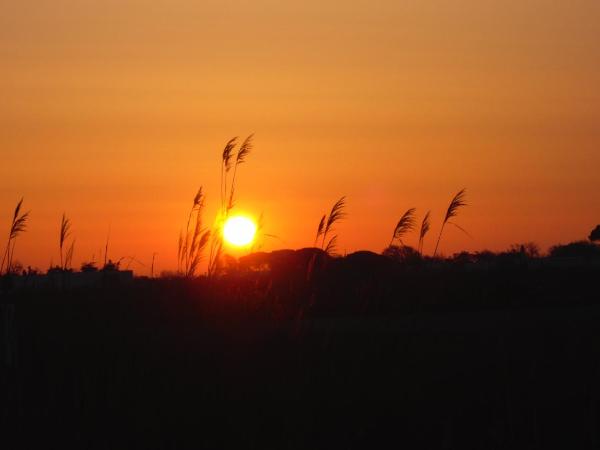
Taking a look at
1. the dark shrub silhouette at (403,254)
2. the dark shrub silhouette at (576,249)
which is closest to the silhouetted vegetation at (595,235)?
the dark shrub silhouette at (576,249)

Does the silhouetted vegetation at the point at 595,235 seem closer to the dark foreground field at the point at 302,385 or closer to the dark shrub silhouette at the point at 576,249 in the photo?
the dark shrub silhouette at the point at 576,249

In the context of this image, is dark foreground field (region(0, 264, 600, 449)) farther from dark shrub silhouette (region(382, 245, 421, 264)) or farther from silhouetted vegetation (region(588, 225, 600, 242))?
silhouetted vegetation (region(588, 225, 600, 242))

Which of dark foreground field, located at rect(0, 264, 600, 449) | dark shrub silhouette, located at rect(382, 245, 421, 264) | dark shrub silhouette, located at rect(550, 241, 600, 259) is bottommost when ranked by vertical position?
dark foreground field, located at rect(0, 264, 600, 449)

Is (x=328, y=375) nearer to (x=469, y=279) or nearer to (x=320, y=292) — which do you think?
(x=320, y=292)

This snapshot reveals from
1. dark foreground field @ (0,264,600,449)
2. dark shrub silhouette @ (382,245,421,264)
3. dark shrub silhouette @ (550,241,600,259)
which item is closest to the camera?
dark foreground field @ (0,264,600,449)

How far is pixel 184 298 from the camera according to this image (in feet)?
46.4

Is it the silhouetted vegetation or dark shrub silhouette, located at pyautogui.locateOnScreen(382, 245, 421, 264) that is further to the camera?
the silhouetted vegetation

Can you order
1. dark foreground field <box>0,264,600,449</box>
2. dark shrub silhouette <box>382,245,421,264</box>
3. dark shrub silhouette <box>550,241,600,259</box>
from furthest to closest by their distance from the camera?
dark shrub silhouette <box>550,241,600,259</box> < dark shrub silhouette <box>382,245,421,264</box> < dark foreground field <box>0,264,600,449</box>

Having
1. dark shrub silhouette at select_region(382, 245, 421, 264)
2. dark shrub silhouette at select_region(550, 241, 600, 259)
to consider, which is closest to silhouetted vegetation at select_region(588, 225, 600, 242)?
dark shrub silhouette at select_region(550, 241, 600, 259)

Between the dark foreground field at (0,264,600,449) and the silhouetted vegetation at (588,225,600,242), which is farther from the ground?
the silhouetted vegetation at (588,225,600,242)

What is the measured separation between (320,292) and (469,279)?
10.1 ft

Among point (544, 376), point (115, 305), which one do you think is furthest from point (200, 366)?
point (115, 305)

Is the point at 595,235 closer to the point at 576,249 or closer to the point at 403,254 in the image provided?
the point at 576,249

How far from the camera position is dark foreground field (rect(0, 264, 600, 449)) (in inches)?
321
